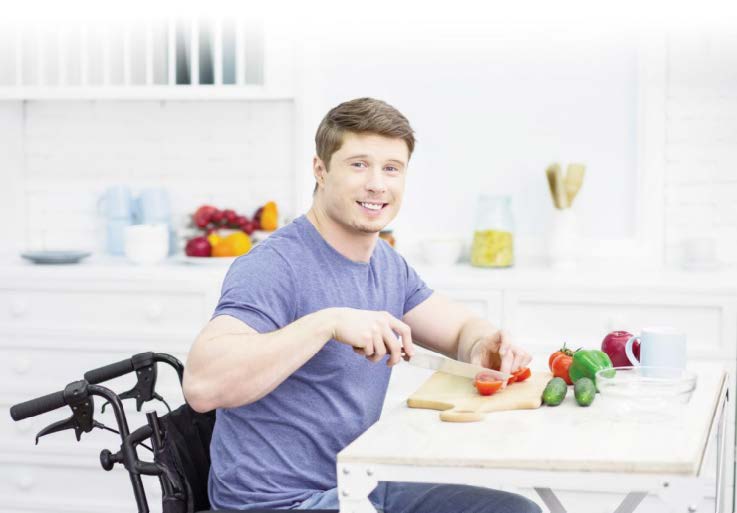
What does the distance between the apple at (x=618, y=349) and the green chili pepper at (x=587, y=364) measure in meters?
0.15

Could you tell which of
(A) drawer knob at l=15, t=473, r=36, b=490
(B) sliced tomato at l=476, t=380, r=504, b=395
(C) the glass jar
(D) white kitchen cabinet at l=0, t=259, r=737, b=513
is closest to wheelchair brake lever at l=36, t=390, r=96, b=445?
(B) sliced tomato at l=476, t=380, r=504, b=395

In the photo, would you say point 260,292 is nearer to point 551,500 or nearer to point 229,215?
point 551,500

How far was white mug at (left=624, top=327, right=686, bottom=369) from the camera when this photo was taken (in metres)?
2.23

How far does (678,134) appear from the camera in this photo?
394 cm

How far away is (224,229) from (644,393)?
247 centimetres

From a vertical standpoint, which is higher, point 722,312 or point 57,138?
point 57,138

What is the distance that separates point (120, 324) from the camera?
151 inches

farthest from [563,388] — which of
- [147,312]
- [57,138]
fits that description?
[57,138]

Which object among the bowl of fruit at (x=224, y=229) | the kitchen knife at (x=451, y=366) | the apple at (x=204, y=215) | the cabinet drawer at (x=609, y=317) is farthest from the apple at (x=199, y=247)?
the kitchen knife at (x=451, y=366)

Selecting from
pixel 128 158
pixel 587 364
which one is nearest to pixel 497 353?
pixel 587 364

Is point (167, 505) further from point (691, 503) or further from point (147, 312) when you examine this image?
point (147, 312)

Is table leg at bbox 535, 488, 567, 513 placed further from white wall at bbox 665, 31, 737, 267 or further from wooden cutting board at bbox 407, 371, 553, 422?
white wall at bbox 665, 31, 737, 267

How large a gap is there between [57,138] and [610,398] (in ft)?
9.95

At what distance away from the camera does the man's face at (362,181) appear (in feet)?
7.37
